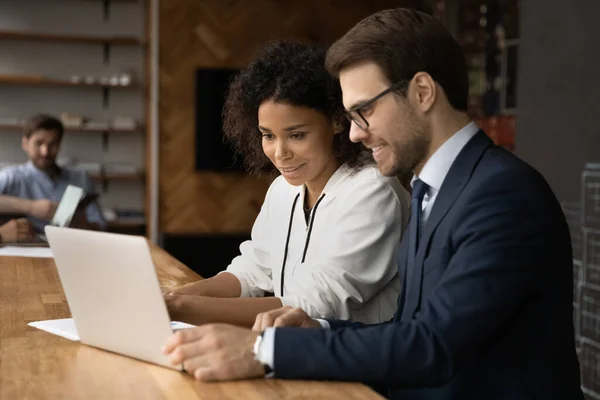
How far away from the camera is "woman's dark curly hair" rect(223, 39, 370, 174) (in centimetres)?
214

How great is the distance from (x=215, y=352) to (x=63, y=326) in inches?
22.0

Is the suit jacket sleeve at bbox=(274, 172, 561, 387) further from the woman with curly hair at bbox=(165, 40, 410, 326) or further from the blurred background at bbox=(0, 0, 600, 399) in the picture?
the blurred background at bbox=(0, 0, 600, 399)

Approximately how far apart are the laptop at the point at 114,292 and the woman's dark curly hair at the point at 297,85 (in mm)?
782

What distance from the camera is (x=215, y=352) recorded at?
136 cm

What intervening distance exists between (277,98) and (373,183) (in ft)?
1.10

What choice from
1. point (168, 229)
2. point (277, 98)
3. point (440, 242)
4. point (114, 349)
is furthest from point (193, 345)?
point (168, 229)

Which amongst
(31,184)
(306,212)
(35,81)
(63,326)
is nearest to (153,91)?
(35,81)

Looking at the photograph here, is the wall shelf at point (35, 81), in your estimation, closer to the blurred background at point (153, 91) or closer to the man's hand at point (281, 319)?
the blurred background at point (153, 91)

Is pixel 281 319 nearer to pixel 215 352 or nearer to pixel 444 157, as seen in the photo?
pixel 215 352

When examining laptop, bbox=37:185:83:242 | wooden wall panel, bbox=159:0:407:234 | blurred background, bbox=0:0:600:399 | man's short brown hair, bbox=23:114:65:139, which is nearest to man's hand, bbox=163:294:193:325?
laptop, bbox=37:185:83:242

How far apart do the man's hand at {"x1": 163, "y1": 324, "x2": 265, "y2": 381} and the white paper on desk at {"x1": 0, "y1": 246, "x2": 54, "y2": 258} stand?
2.01 meters

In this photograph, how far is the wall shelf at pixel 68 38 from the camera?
7.30m

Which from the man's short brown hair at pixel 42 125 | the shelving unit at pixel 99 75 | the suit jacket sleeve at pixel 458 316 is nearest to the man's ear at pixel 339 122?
the suit jacket sleeve at pixel 458 316

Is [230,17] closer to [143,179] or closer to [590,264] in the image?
[143,179]
